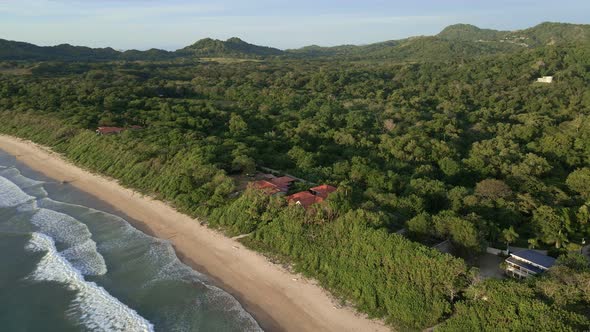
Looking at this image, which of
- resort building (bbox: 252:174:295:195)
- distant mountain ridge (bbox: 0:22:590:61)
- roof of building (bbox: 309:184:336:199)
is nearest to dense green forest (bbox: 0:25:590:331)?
resort building (bbox: 252:174:295:195)

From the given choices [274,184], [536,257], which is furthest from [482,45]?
[536,257]

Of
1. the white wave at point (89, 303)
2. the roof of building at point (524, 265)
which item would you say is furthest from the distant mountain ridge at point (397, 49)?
the roof of building at point (524, 265)

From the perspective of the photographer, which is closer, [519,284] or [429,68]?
[519,284]

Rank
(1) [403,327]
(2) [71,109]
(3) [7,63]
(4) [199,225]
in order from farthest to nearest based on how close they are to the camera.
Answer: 1. (3) [7,63]
2. (2) [71,109]
3. (4) [199,225]
4. (1) [403,327]

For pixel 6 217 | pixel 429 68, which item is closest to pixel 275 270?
pixel 6 217

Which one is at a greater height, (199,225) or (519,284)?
(519,284)

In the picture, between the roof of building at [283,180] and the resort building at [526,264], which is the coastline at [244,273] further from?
the resort building at [526,264]

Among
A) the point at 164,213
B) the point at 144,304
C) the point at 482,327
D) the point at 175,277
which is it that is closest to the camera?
the point at 482,327

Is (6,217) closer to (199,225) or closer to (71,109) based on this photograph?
(199,225)
